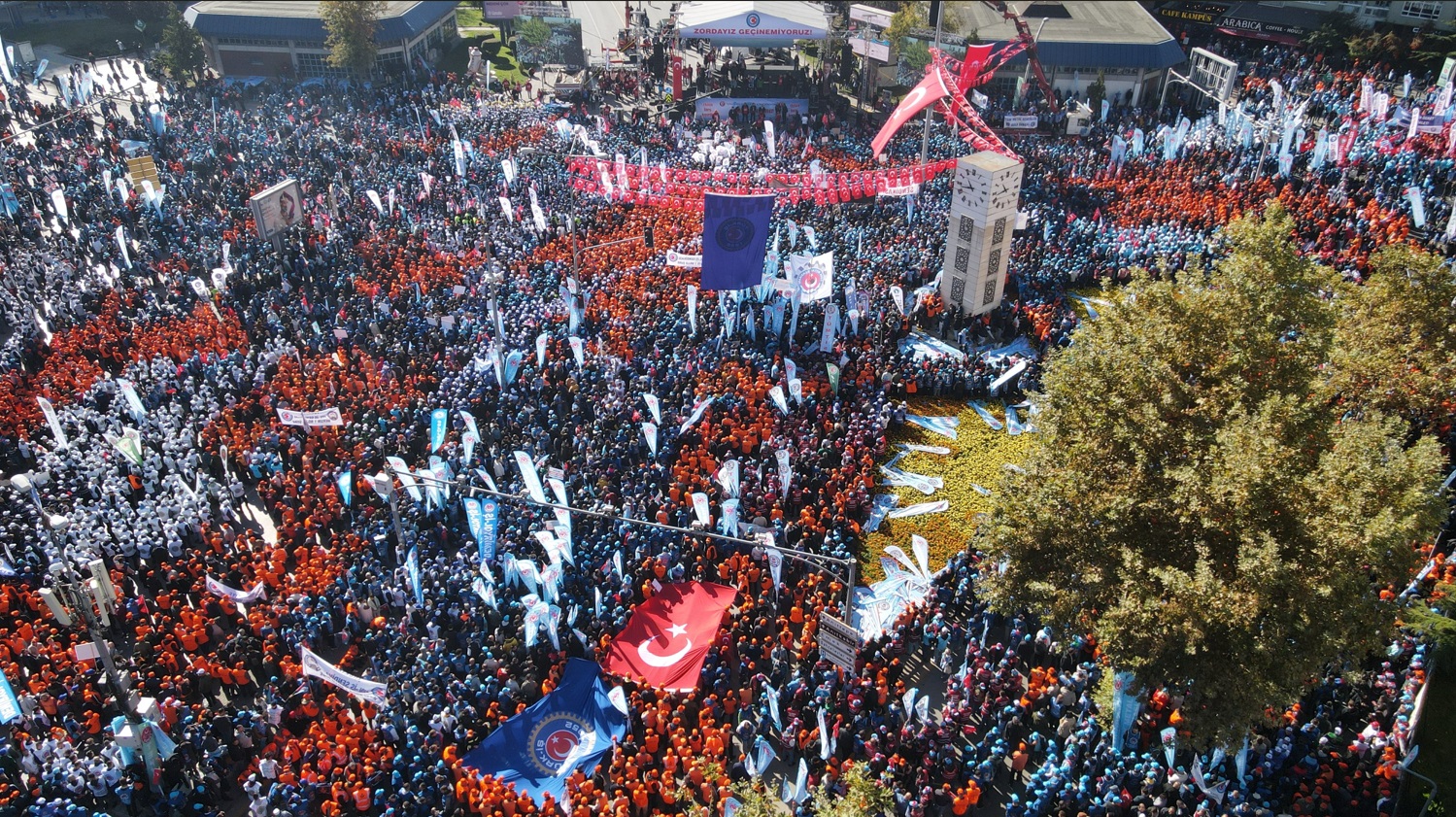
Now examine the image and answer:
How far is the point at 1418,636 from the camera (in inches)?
736

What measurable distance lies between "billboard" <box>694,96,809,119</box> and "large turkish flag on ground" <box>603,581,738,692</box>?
3466cm

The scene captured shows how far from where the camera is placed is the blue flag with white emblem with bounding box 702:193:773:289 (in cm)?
2762

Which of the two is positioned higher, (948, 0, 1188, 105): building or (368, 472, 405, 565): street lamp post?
(948, 0, 1188, 105): building

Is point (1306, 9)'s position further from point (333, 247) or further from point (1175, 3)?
point (333, 247)

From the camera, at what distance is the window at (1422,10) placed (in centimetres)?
4966

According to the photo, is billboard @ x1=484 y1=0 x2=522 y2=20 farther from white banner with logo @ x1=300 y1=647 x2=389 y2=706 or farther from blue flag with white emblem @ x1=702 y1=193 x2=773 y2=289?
white banner with logo @ x1=300 y1=647 x2=389 y2=706

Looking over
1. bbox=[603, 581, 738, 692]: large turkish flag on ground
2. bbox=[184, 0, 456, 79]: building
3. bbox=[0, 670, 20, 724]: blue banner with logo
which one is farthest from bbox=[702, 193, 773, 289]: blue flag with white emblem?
bbox=[184, 0, 456, 79]: building

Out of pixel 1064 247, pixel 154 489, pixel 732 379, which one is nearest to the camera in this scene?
pixel 154 489

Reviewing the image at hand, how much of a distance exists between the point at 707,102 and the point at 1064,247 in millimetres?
22880

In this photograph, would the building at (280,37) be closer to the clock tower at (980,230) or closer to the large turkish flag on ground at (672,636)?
the clock tower at (980,230)

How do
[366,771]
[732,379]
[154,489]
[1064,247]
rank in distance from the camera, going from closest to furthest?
[366,771], [154,489], [732,379], [1064,247]

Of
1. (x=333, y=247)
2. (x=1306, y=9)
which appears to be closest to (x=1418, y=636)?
(x=333, y=247)

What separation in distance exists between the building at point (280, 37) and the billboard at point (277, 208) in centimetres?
2264

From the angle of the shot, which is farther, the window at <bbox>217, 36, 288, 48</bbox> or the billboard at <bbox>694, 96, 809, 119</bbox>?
the window at <bbox>217, 36, 288, 48</bbox>
